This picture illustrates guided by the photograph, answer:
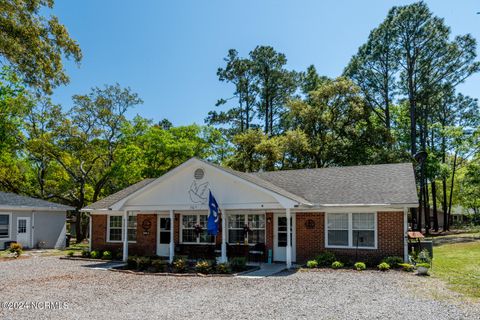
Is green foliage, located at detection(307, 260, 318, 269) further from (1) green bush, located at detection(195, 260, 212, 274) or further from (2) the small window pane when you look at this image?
(1) green bush, located at detection(195, 260, 212, 274)

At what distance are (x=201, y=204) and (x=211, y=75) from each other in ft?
95.2

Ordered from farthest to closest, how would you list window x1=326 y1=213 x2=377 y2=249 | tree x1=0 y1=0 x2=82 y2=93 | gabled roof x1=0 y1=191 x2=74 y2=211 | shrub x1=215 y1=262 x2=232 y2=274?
gabled roof x1=0 y1=191 x2=74 y2=211 < window x1=326 y1=213 x2=377 y2=249 < shrub x1=215 y1=262 x2=232 y2=274 < tree x1=0 y1=0 x2=82 y2=93

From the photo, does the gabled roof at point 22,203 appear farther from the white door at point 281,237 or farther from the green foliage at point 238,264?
the white door at point 281,237

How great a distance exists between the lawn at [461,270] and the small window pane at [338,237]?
3.32 m

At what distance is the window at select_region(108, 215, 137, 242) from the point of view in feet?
→ 69.8

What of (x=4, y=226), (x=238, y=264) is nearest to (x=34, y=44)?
(x=238, y=264)

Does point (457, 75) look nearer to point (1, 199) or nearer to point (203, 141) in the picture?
point (203, 141)

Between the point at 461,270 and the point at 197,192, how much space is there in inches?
413

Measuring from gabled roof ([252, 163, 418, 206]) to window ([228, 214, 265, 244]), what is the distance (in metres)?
2.14

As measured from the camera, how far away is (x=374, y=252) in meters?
16.2

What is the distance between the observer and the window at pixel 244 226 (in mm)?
18391

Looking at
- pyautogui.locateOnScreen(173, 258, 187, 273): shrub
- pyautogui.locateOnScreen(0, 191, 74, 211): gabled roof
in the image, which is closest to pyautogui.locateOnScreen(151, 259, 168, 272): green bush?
pyautogui.locateOnScreen(173, 258, 187, 273): shrub

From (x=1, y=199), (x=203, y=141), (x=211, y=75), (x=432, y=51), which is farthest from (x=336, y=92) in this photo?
(x=1, y=199)

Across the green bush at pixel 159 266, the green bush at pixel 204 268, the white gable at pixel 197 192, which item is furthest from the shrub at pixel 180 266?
the white gable at pixel 197 192
